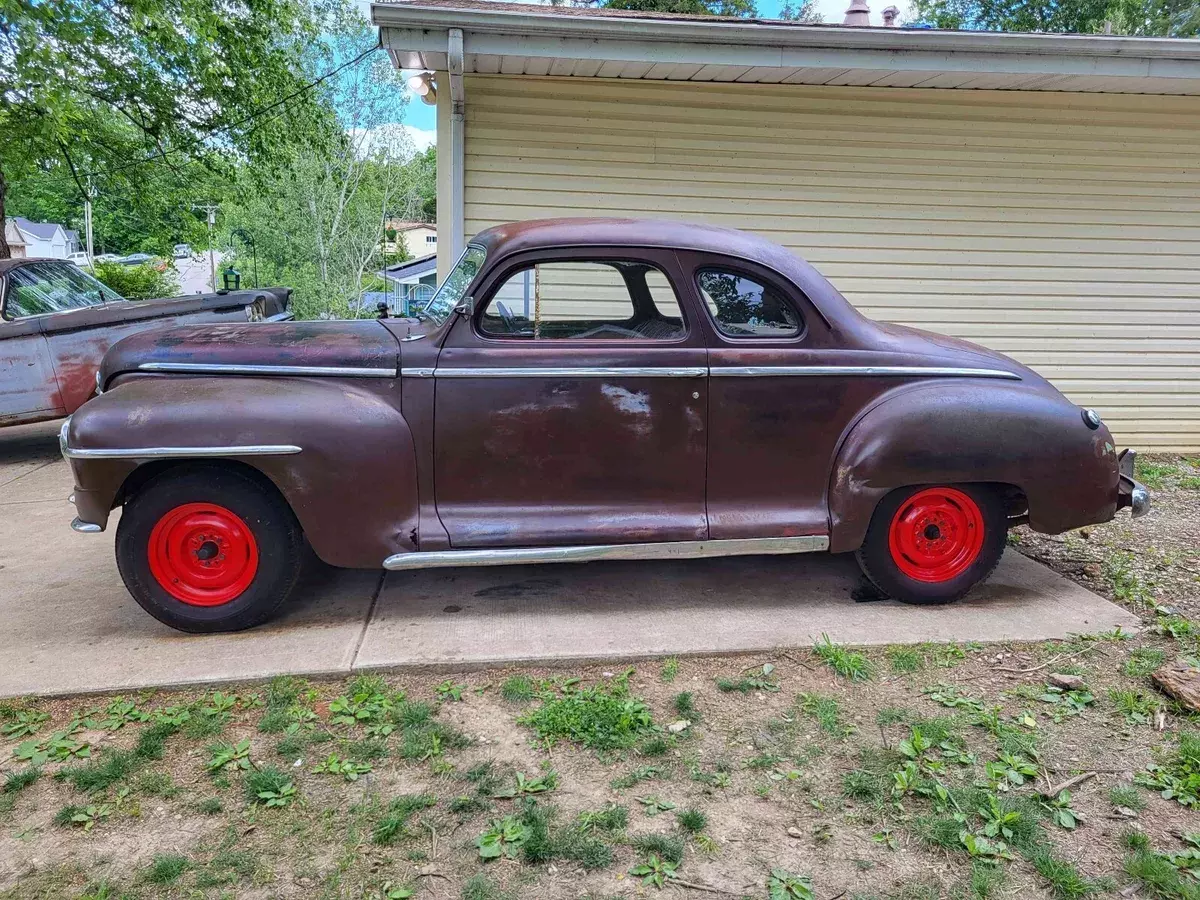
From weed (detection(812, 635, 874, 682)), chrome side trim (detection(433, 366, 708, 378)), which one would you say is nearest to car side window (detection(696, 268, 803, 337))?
chrome side trim (detection(433, 366, 708, 378))

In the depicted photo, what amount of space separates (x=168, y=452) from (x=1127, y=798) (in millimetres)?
3830

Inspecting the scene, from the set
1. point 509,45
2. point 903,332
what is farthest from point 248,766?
point 509,45

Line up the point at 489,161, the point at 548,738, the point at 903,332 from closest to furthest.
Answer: the point at 548,738 → the point at 903,332 → the point at 489,161

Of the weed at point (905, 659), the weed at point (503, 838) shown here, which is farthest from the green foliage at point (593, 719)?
the weed at point (905, 659)

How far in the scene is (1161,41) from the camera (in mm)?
6062

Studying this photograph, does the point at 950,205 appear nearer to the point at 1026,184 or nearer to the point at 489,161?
the point at 1026,184

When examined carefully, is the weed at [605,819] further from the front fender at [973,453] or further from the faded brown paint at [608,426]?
the front fender at [973,453]

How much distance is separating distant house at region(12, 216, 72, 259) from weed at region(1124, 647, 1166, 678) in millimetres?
59033

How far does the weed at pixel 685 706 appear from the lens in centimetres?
317

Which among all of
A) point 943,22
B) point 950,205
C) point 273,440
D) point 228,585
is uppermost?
point 943,22

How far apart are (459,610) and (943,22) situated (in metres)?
36.4

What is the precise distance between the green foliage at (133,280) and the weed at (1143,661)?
1642 centimetres

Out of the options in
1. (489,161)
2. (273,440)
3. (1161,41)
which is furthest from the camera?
(489,161)

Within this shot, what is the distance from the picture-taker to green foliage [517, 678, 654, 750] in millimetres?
3000
